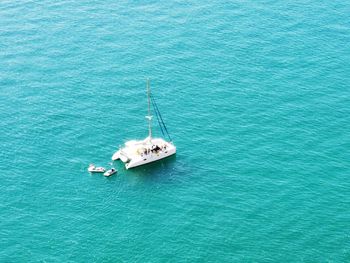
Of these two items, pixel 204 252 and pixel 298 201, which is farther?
pixel 298 201

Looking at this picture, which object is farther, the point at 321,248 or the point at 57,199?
the point at 57,199

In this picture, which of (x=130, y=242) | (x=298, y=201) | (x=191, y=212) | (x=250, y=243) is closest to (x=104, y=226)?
(x=130, y=242)

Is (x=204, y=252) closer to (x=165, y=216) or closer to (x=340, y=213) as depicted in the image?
(x=165, y=216)

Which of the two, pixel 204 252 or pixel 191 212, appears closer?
pixel 204 252

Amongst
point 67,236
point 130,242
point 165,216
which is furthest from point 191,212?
point 67,236

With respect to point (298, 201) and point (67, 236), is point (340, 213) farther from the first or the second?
point (67, 236)

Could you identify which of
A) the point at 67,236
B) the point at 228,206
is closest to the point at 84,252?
the point at 67,236

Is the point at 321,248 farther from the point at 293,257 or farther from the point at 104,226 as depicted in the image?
the point at 104,226
